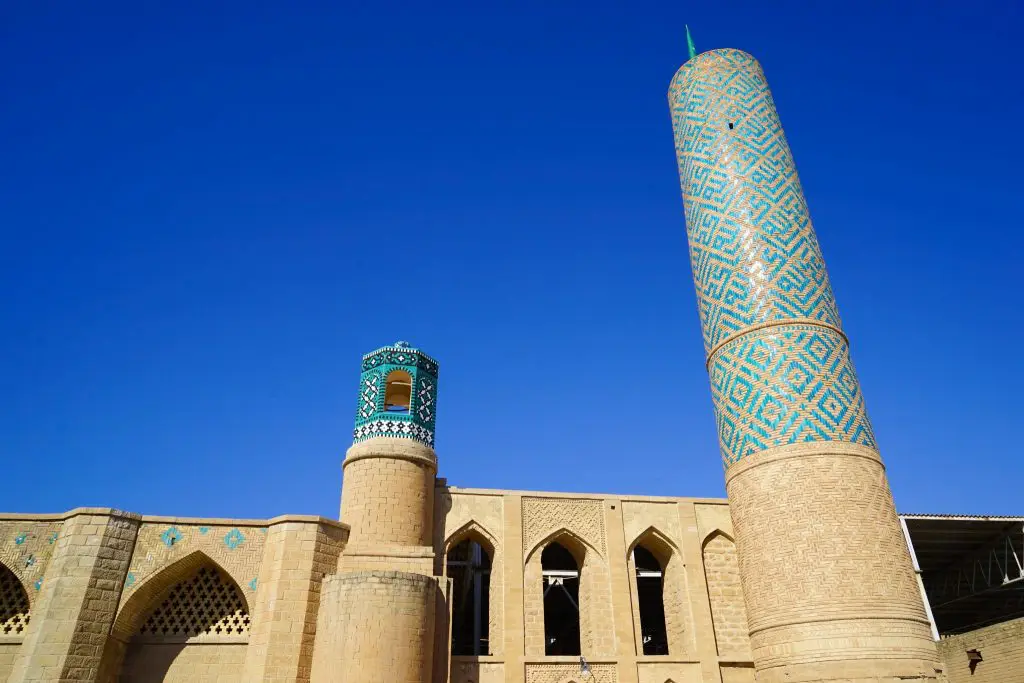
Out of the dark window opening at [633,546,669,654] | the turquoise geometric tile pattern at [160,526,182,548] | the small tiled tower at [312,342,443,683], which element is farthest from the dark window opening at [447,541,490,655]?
the turquoise geometric tile pattern at [160,526,182,548]

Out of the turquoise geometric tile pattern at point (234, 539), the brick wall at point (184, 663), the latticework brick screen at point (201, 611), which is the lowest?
the brick wall at point (184, 663)

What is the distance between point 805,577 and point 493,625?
13.3 ft

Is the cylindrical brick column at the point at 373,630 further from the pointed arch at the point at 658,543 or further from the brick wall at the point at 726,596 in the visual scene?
the brick wall at the point at 726,596

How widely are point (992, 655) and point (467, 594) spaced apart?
8078mm

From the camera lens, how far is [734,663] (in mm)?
10305

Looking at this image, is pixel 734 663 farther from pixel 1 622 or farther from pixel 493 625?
pixel 1 622

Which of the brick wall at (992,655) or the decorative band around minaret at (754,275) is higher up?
the decorative band around minaret at (754,275)

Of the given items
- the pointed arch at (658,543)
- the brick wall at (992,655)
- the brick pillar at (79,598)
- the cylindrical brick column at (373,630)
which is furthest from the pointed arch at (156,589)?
the brick wall at (992,655)

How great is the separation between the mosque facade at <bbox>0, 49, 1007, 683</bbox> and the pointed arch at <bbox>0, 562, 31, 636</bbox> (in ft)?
0.08

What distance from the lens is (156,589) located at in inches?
367

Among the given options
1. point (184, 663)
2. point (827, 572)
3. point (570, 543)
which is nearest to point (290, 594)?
point (184, 663)

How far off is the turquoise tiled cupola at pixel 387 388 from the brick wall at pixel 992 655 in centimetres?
771

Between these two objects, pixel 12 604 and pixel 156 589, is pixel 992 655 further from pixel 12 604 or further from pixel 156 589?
pixel 12 604

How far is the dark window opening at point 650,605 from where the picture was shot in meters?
13.3
